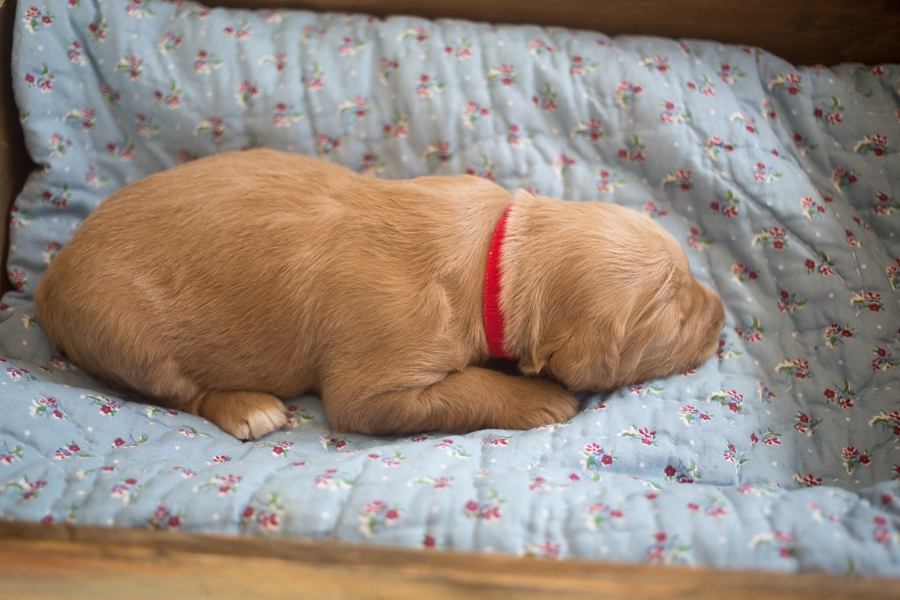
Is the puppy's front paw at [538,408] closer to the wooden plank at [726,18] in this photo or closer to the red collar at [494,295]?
the red collar at [494,295]

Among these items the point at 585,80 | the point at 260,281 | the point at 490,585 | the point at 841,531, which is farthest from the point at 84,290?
the point at 841,531

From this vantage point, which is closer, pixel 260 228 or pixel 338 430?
pixel 260 228

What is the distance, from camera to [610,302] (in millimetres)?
1998

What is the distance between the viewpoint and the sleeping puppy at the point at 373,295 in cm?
204

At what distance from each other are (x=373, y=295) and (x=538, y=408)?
687 mm

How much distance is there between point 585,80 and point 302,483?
1.96 m

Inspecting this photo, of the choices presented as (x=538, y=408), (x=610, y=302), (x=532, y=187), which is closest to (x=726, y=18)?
(x=532, y=187)

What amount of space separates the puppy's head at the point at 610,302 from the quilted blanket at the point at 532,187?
0.68ft

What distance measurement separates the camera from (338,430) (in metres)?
2.26

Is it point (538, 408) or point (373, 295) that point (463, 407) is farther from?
point (373, 295)

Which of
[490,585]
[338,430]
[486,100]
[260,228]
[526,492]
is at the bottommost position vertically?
[338,430]

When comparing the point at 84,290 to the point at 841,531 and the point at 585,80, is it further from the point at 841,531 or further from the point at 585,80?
the point at 841,531

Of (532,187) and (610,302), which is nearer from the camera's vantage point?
(610,302)

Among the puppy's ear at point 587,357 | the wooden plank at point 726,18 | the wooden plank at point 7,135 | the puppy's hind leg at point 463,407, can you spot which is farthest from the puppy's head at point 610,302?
the wooden plank at point 7,135
